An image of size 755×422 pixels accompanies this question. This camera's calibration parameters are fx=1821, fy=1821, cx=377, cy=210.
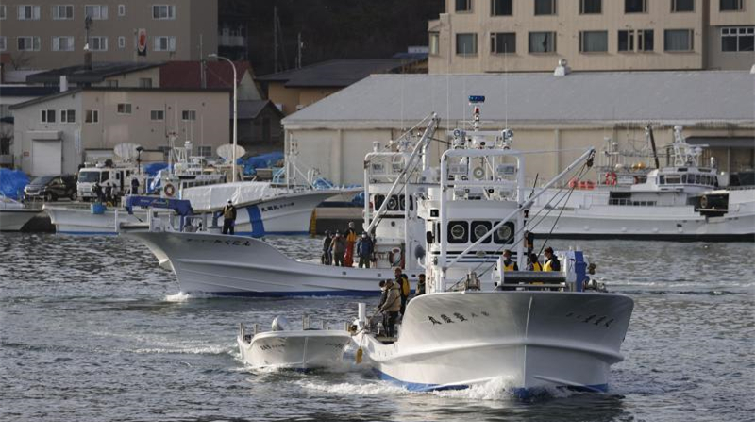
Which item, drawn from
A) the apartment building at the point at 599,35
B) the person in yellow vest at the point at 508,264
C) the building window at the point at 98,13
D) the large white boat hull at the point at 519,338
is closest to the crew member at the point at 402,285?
the person in yellow vest at the point at 508,264

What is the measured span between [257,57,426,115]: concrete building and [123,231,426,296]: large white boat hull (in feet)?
250

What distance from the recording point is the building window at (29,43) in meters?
151

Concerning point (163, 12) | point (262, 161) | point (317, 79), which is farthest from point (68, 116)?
point (163, 12)

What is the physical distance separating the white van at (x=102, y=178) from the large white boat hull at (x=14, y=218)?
700cm

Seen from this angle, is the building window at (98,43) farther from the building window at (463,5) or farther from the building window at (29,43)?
the building window at (463,5)

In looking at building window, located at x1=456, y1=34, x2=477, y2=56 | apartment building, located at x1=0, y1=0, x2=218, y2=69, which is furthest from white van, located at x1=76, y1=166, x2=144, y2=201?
apartment building, located at x1=0, y1=0, x2=218, y2=69

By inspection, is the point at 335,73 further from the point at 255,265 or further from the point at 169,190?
the point at 255,265

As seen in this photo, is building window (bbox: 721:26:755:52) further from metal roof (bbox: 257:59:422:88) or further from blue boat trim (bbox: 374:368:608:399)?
blue boat trim (bbox: 374:368:608:399)

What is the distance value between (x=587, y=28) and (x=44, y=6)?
5692cm

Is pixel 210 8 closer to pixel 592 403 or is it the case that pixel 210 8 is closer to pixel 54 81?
pixel 54 81

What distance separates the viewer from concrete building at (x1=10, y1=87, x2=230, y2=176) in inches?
4646

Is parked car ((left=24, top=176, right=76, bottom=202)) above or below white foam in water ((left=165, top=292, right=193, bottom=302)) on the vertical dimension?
above

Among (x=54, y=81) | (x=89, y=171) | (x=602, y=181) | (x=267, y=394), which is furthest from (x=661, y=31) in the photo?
(x=267, y=394)

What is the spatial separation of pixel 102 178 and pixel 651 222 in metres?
30.1
